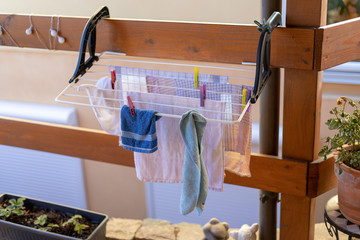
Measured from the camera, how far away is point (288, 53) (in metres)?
1.35

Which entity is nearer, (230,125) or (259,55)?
(259,55)

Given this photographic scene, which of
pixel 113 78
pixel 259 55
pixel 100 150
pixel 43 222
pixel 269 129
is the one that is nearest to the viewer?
pixel 259 55

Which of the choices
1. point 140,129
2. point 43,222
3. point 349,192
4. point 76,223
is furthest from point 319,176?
point 43,222

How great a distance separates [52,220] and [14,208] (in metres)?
0.19

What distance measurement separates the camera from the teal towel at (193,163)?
1250 millimetres

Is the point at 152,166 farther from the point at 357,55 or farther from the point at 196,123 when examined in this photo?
the point at 357,55

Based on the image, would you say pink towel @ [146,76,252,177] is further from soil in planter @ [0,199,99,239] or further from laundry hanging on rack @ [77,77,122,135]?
soil in planter @ [0,199,99,239]

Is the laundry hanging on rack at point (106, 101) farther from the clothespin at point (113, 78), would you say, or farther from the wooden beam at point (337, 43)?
the wooden beam at point (337, 43)

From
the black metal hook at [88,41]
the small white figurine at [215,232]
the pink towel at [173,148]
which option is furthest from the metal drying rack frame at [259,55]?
the small white figurine at [215,232]

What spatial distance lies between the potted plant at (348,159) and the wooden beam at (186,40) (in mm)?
184

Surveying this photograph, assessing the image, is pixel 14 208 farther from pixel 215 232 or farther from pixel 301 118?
pixel 301 118


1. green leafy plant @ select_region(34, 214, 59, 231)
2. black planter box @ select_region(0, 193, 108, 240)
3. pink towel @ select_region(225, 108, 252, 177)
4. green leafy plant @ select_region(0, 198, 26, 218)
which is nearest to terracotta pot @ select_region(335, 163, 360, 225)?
pink towel @ select_region(225, 108, 252, 177)

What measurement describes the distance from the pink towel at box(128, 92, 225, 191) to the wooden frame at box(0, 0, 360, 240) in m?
0.19

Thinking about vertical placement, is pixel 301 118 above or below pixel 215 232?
above
